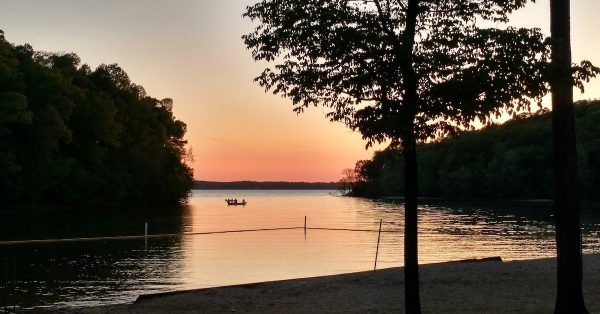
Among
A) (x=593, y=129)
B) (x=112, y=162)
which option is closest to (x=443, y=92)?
(x=112, y=162)

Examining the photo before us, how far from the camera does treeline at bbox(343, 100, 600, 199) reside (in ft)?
439

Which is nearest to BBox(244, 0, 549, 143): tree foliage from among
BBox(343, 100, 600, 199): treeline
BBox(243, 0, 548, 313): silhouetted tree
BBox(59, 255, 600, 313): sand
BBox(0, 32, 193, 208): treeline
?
BBox(243, 0, 548, 313): silhouetted tree

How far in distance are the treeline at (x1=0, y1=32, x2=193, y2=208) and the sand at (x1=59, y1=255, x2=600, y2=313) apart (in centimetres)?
5886

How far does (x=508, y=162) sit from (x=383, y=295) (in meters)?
136

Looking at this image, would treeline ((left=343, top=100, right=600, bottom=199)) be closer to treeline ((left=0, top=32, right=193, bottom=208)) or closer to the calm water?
treeline ((left=0, top=32, right=193, bottom=208))

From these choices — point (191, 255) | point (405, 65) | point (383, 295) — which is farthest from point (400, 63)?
point (191, 255)

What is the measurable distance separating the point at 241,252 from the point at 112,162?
213ft

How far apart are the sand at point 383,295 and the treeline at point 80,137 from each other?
58.9m

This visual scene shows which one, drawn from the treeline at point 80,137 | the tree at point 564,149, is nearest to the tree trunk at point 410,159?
the tree at point 564,149

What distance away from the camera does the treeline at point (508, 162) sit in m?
134

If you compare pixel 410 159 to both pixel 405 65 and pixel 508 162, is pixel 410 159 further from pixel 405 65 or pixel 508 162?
pixel 508 162

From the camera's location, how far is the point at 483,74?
10.2 meters

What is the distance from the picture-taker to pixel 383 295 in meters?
17.2

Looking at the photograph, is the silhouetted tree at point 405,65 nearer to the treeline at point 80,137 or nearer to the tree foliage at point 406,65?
the tree foliage at point 406,65
